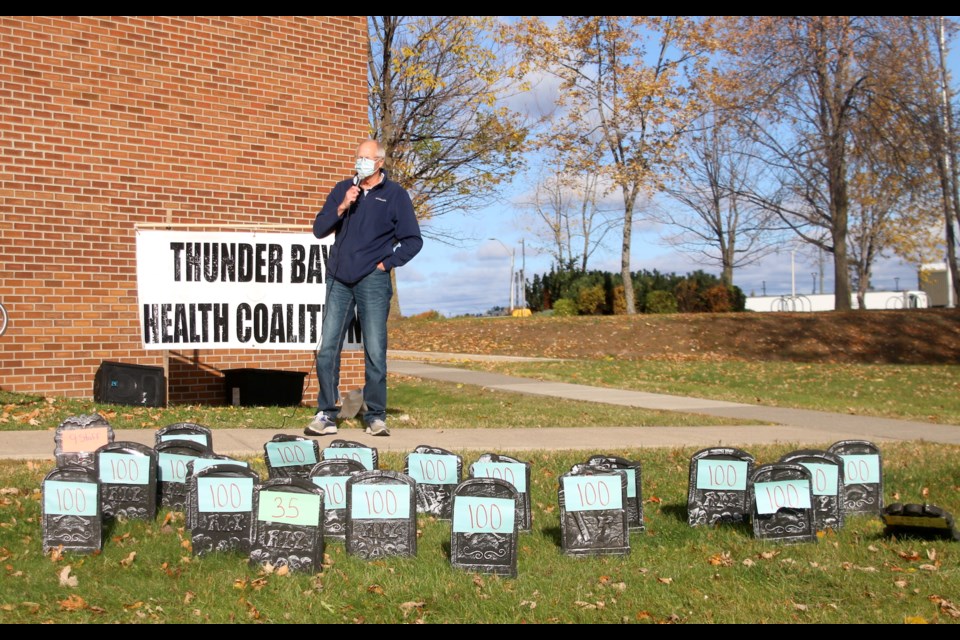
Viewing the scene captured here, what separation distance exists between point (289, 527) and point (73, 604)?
2.99 ft

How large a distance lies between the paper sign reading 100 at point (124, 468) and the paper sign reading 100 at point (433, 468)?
1341 millimetres

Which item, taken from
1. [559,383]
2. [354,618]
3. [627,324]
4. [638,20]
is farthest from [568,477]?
[638,20]

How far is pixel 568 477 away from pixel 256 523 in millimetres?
1435

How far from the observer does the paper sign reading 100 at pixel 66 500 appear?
459 cm

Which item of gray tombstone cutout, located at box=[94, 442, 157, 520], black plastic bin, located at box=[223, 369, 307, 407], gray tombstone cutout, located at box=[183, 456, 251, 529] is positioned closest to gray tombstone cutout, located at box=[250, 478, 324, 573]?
gray tombstone cutout, located at box=[183, 456, 251, 529]

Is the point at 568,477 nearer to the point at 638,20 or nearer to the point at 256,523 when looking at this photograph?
the point at 256,523

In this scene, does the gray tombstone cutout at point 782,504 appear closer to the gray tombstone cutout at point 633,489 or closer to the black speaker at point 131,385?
the gray tombstone cutout at point 633,489

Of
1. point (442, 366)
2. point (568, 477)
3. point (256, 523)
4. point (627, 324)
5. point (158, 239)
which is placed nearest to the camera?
point (256, 523)

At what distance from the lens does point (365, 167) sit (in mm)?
7887

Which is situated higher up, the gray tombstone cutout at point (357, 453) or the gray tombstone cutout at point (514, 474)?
the gray tombstone cutout at point (357, 453)

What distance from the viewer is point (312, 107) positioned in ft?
38.4

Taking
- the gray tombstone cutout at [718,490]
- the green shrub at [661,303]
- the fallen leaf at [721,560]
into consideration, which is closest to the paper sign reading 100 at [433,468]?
the gray tombstone cutout at [718,490]

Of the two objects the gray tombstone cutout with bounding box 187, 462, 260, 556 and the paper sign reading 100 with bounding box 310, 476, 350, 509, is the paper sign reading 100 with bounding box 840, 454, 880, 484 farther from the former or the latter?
the gray tombstone cutout with bounding box 187, 462, 260, 556

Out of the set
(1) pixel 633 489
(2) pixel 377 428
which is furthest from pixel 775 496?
(2) pixel 377 428
